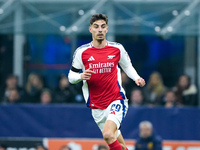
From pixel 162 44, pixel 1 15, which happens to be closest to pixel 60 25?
pixel 1 15

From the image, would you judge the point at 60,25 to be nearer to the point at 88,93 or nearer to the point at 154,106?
the point at 154,106

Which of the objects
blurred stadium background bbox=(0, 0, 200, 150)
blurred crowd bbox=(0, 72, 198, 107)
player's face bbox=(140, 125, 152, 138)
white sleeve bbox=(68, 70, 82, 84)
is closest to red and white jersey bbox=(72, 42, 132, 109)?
white sleeve bbox=(68, 70, 82, 84)

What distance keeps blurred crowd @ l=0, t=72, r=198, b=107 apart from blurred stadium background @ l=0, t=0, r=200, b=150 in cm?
41

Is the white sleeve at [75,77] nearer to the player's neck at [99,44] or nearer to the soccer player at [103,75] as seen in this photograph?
the soccer player at [103,75]

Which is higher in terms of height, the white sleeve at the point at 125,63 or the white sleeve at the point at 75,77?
the white sleeve at the point at 125,63

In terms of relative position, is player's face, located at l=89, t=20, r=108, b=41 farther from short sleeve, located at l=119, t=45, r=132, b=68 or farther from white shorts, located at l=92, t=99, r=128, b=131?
white shorts, located at l=92, t=99, r=128, b=131

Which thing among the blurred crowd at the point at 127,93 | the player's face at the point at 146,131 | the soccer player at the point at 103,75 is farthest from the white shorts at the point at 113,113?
the blurred crowd at the point at 127,93

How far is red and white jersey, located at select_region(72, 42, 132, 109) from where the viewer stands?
9180mm

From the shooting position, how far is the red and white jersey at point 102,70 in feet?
30.1

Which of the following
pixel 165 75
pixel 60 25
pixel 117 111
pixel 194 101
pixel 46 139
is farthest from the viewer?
pixel 165 75

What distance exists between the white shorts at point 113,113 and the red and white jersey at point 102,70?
0.19 feet

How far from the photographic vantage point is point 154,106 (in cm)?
1340

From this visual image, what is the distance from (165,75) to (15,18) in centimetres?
392

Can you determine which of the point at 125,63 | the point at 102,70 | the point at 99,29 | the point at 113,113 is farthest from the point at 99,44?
the point at 113,113
